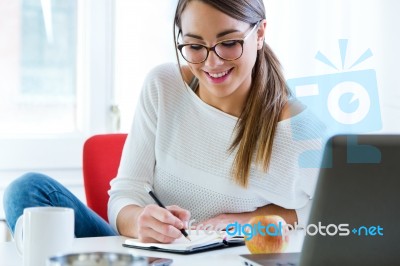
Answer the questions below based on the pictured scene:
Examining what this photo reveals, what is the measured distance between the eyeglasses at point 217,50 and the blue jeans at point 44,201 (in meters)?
0.45

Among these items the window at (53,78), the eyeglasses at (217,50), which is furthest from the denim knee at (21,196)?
the window at (53,78)

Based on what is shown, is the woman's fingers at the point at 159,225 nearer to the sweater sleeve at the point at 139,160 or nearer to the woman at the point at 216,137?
the woman at the point at 216,137

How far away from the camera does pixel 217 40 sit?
5.68 ft

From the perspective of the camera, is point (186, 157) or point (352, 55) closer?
point (186, 157)

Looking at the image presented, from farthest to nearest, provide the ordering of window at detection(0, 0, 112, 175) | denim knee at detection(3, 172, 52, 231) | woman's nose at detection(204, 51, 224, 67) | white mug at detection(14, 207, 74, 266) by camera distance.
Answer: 1. window at detection(0, 0, 112, 175)
2. woman's nose at detection(204, 51, 224, 67)
3. denim knee at detection(3, 172, 52, 231)
4. white mug at detection(14, 207, 74, 266)

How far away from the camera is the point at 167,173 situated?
1.85 metres

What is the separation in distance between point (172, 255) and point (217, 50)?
1.95 feet

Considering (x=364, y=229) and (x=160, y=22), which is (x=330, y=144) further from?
(x=160, y=22)

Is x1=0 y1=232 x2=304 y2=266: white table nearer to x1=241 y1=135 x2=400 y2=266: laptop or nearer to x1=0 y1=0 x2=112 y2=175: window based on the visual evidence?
x1=241 y1=135 x2=400 y2=266: laptop

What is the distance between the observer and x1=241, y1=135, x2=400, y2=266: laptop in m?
0.94

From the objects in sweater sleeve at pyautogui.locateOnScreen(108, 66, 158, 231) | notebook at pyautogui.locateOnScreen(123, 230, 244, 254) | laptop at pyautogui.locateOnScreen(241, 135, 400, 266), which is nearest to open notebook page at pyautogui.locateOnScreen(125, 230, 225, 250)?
notebook at pyautogui.locateOnScreen(123, 230, 244, 254)

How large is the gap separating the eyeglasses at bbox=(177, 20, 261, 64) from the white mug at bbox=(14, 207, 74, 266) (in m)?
0.72

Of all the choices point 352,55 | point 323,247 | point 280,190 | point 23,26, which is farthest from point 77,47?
point 323,247

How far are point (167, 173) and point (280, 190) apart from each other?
0.30m
